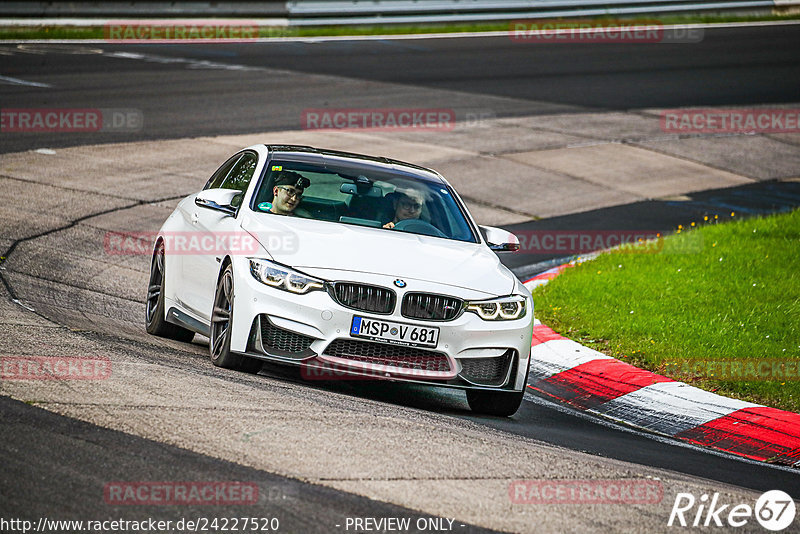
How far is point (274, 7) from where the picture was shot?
1137 inches

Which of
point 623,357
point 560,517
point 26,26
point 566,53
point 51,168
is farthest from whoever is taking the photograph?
point 566,53

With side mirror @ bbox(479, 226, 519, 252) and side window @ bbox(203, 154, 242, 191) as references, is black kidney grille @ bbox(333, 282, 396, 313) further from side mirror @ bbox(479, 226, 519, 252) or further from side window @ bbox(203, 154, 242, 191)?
side window @ bbox(203, 154, 242, 191)

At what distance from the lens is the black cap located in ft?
27.4

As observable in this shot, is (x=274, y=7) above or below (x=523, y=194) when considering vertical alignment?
above

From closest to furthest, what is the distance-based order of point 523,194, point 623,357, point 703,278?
point 623,357
point 703,278
point 523,194

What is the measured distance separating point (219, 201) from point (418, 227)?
1437mm

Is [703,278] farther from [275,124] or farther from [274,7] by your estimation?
[274,7]

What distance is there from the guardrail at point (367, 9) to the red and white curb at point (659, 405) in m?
20.2

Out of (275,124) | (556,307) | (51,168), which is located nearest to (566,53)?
(275,124)

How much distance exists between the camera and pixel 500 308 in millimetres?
7484

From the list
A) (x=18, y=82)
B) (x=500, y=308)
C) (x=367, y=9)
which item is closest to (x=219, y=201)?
(x=500, y=308)

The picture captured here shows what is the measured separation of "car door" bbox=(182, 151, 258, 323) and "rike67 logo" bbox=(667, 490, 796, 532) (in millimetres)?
3405

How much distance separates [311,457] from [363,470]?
27 centimetres

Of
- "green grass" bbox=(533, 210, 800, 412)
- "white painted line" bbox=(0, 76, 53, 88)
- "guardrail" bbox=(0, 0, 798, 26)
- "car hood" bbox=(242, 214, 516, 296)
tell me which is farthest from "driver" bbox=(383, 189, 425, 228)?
"guardrail" bbox=(0, 0, 798, 26)
